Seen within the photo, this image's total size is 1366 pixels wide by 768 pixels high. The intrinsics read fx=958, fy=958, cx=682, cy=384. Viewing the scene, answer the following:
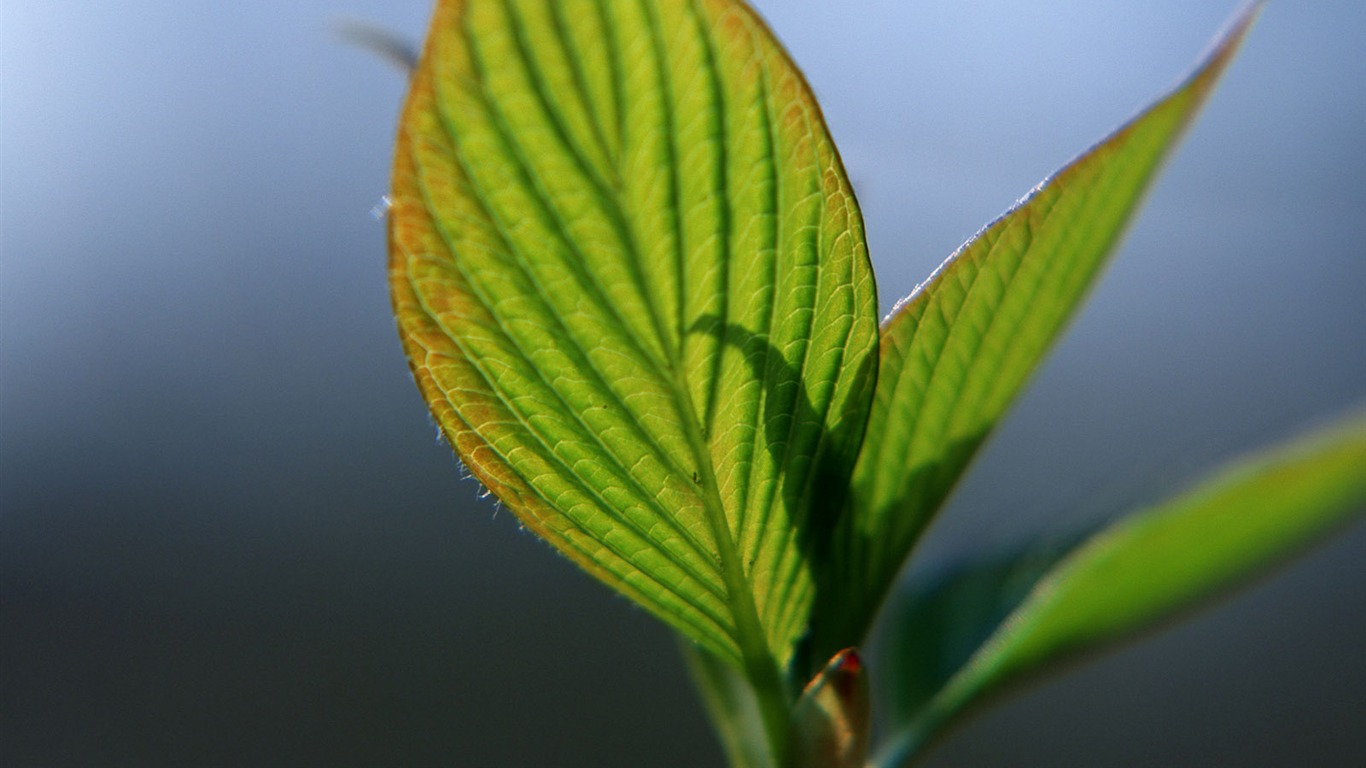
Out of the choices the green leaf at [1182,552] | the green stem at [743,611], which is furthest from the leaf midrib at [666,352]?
the green leaf at [1182,552]

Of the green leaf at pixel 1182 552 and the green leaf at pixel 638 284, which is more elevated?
the green leaf at pixel 638 284

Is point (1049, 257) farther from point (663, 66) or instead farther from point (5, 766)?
point (5, 766)

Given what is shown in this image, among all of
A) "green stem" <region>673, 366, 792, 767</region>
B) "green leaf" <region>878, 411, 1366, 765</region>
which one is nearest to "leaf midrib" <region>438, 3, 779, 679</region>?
"green stem" <region>673, 366, 792, 767</region>

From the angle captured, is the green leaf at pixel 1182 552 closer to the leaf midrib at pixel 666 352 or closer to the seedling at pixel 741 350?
the seedling at pixel 741 350

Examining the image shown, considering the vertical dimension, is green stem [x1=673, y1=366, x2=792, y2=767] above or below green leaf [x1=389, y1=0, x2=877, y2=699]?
below

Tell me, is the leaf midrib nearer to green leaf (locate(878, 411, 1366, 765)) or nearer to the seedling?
the seedling

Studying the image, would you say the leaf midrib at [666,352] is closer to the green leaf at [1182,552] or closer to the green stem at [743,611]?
the green stem at [743,611]
